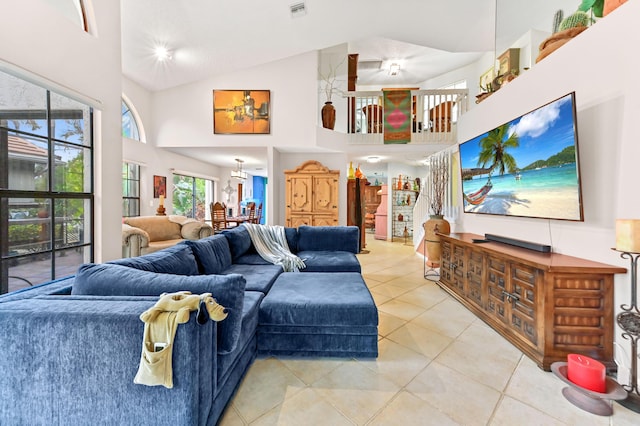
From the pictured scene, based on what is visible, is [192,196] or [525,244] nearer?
[525,244]

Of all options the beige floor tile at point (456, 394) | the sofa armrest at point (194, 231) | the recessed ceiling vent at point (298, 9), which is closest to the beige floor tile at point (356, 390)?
the beige floor tile at point (456, 394)

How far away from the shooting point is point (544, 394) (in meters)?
1.55

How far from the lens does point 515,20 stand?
3.37 meters

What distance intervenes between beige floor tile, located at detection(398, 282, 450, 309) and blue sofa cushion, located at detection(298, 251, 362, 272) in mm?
716

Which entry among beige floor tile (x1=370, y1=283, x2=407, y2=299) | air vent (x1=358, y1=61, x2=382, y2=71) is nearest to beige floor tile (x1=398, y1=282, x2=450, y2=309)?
beige floor tile (x1=370, y1=283, x2=407, y2=299)

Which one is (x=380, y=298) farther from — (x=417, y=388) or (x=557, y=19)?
(x=557, y=19)

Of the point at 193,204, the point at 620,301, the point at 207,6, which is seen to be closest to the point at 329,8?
the point at 207,6

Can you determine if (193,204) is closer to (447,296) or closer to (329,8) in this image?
(329,8)

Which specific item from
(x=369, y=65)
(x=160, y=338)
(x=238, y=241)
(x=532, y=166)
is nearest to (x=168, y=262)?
(x=160, y=338)

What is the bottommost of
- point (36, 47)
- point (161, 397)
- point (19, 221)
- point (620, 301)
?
point (161, 397)

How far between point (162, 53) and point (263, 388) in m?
5.24

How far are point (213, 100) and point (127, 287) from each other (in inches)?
197

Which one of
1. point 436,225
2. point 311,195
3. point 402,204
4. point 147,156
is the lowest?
point 436,225

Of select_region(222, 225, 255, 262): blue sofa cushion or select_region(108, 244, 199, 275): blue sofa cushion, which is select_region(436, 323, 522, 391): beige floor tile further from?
select_region(222, 225, 255, 262): blue sofa cushion
